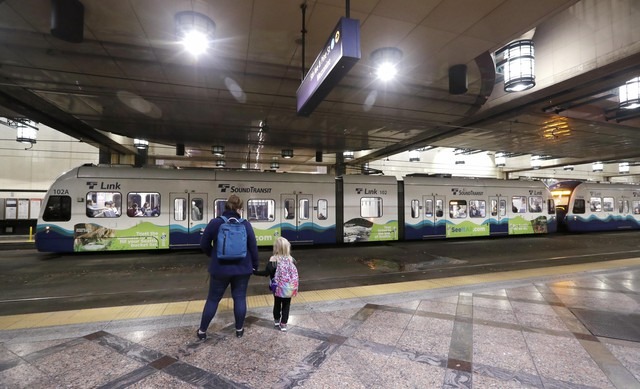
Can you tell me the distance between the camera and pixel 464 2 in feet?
17.9

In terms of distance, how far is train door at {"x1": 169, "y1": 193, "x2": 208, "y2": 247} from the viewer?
1131 centimetres

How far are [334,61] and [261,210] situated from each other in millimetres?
8998

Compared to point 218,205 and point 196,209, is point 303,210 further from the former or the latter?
point 196,209

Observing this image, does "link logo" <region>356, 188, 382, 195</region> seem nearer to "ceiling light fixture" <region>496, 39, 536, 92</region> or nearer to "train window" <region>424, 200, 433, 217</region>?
"train window" <region>424, 200, 433, 217</region>

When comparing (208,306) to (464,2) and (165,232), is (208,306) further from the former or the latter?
(165,232)

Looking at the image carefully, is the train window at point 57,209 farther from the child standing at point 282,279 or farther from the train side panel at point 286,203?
the child standing at point 282,279

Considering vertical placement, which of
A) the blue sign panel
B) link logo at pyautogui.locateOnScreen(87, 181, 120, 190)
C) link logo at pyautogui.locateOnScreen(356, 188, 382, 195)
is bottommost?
link logo at pyautogui.locateOnScreen(356, 188, 382, 195)

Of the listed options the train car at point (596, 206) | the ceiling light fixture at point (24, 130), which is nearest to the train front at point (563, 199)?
the train car at point (596, 206)

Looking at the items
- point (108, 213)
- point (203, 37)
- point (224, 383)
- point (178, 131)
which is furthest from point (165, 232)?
point (224, 383)

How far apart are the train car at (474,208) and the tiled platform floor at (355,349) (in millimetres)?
9204

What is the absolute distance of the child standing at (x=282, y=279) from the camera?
4.11 m

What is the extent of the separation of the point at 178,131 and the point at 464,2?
43.8ft

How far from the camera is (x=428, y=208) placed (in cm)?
1462

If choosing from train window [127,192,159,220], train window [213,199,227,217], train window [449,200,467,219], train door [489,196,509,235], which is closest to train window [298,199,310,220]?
train window [213,199,227,217]
